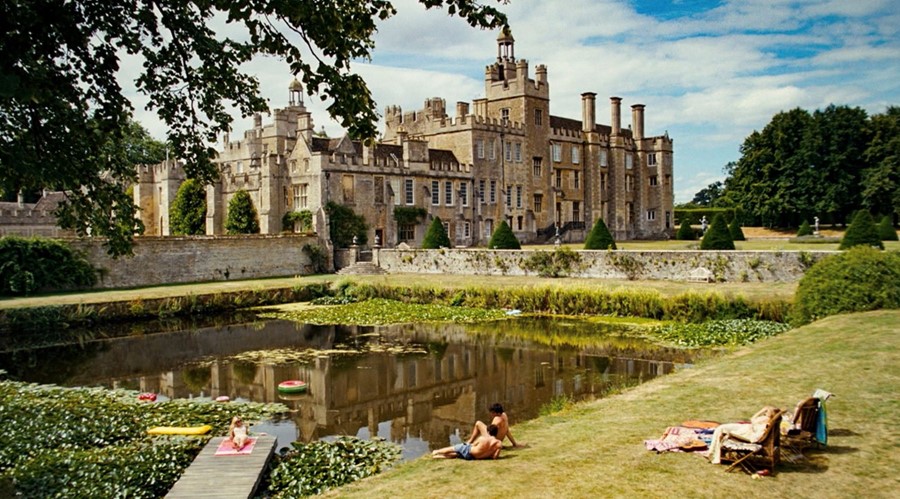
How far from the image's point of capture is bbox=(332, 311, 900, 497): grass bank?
6668 mm

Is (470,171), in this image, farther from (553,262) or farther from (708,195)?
(708,195)

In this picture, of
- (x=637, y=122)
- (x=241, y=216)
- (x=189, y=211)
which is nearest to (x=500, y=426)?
(x=241, y=216)

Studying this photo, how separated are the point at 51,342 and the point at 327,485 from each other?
14.7 metres

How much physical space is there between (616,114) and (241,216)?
1190 inches

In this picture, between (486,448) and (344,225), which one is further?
(344,225)

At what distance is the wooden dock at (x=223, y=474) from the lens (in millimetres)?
7777

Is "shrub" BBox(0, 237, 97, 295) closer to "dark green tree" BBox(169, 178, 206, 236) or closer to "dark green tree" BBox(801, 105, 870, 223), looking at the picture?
"dark green tree" BBox(169, 178, 206, 236)

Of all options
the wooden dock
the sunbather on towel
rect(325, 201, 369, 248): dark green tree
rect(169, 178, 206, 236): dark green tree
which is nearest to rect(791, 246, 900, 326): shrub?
the sunbather on towel

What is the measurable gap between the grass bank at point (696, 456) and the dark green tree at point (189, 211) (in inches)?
1297

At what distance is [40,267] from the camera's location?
26.5 metres

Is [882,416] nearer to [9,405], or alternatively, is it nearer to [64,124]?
[64,124]

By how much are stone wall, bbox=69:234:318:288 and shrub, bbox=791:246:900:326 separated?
23390 millimetres

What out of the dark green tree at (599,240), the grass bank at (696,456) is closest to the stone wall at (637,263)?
the dark green tree at (599,240)

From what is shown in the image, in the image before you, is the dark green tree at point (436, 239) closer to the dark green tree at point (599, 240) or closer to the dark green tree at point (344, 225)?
the dark green tree at point (344, 225)
